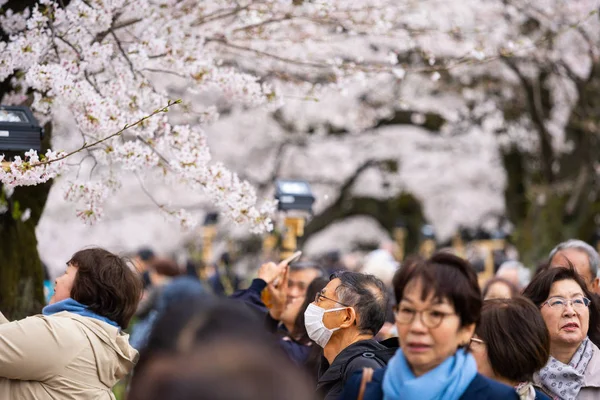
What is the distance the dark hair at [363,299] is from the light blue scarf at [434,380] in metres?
1.34

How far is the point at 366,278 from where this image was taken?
442 cm

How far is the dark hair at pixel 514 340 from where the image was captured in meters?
3.61

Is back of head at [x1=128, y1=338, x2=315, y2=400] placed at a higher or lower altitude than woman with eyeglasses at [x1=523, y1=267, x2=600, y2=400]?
higher

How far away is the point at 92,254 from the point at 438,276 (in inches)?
80.5

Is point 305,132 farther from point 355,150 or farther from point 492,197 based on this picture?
point 492,197

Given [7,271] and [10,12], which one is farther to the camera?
[7,271]

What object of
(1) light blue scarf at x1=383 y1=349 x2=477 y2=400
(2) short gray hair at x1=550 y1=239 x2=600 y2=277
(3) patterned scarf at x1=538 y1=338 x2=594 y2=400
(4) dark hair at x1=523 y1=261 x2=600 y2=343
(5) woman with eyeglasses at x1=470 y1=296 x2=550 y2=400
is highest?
(1) light blue scarf at x1=383 y1=349 x2=477 y2=400

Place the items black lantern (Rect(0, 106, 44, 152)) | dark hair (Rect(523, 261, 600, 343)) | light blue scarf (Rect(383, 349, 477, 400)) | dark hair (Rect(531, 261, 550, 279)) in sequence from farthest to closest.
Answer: dark hair (Rect(531, 261, 550, 279))
black lantern (Rect(0, 106, 44, 152))
dark hair (Rect(523, 261, 600, 343))
light blue scarf (Rect(383, 349, 477, 400))

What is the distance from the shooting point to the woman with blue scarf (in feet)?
9.30

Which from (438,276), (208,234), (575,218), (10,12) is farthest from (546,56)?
(438,276)

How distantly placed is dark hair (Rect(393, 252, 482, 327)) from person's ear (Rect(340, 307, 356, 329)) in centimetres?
124

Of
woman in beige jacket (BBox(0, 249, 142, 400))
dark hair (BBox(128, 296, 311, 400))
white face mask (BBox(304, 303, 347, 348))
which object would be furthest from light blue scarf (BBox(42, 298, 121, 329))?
dark hair (BBox(128, 296, 311, 400))

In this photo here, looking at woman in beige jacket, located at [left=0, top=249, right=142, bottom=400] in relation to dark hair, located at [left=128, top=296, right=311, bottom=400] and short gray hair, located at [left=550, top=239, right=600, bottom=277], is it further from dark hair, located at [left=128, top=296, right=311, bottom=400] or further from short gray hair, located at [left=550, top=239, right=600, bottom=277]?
short gray hair, located at [left=550, top=239, right=600, bottom=277]

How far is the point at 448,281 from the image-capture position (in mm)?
2910
